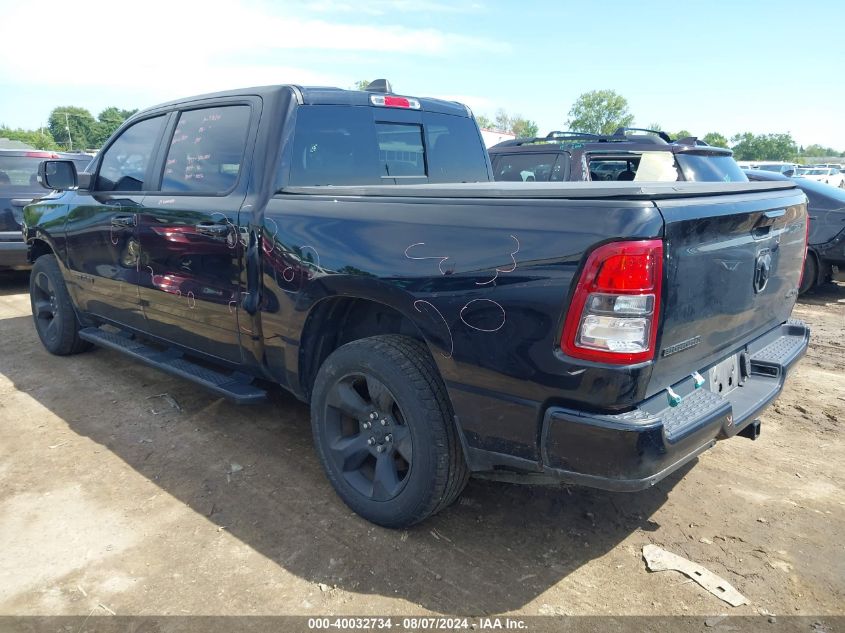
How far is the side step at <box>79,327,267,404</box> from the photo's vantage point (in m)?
3.31

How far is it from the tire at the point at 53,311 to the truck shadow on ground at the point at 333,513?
35.4 inches

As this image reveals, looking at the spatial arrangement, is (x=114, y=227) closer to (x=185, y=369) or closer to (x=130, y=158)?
(x=130, y=158)

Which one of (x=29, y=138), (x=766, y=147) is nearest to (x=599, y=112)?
(x=766, y=147)

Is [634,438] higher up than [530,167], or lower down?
lower down

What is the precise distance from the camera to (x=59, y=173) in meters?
4.57

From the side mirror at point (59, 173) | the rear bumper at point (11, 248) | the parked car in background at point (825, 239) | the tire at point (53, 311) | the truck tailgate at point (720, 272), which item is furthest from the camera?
the parked car in background at point (825, 239)

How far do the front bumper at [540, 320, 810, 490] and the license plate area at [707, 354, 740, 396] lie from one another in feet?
0.45

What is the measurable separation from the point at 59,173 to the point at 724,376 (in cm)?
458

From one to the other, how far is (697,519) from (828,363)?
3.04 meters

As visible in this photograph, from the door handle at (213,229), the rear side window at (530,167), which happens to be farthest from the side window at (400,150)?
the rear side window at (530,167)

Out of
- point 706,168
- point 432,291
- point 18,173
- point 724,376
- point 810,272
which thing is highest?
point 706,168

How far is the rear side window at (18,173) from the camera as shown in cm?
748

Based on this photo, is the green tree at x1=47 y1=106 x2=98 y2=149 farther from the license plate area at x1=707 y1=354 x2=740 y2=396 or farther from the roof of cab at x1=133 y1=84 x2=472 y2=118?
the license plate area at x1=707 y1=354 x2=740 y2=396

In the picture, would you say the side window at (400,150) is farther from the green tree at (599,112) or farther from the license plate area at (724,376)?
the green tree at (599,112)
